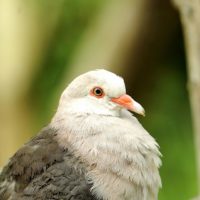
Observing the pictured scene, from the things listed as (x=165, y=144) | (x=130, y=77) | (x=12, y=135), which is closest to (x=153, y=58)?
(x=130, y=77)

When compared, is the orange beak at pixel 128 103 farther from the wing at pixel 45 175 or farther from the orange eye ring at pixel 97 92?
the wing at pixel 45 175

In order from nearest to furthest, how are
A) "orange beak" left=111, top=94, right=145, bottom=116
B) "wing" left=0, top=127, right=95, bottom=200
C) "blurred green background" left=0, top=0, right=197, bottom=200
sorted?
"wing" left=0, top=127, right=95, bottom=200 → "orange beak" left=111, top=94, right=145, bottom=116 → "blurred green background" left=0, top=0, right=197, bottom=200

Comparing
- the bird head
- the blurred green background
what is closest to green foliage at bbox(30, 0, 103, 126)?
the blurred green background

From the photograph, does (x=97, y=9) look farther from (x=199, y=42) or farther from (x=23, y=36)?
(x=199, y=42)

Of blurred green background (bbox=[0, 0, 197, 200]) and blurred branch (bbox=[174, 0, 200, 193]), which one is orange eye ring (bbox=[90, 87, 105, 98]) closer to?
blurred branch (bbox=[174, 0, 200, 193])

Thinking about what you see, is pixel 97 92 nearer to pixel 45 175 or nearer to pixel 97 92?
pixel 97 92
